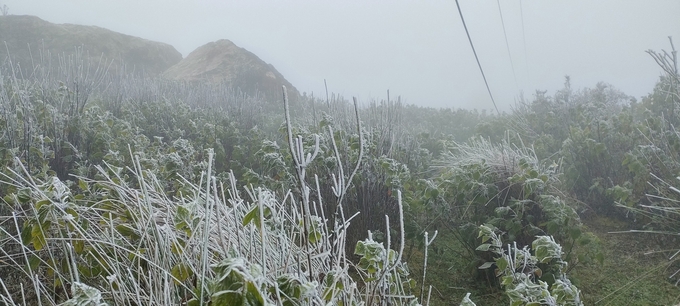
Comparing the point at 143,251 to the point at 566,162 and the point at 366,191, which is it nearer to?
the point at 366,191

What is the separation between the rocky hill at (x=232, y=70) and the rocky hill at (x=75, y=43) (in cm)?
145

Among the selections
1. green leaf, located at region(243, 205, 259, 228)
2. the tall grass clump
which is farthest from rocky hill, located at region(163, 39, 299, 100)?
green leaf, located at region(243, 205, 259, 228)

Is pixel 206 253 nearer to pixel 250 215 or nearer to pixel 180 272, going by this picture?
pixel 250 215

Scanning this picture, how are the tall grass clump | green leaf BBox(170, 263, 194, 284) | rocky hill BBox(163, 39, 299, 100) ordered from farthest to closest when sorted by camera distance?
rocky hill BBox(163, 39, 299, 100), green leaf BBox(170, 263, 194, 284), the tall grass clump

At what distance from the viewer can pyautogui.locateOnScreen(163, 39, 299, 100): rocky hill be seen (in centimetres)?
1171

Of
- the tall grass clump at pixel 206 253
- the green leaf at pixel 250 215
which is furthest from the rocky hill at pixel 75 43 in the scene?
the green leaf at pixel 250 215

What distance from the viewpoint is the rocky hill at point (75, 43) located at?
1177cm

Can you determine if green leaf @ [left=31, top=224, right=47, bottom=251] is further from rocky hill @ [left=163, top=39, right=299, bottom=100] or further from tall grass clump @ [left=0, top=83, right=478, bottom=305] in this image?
rocky hill @ [left=163, top=39, right=299, bottom=100]

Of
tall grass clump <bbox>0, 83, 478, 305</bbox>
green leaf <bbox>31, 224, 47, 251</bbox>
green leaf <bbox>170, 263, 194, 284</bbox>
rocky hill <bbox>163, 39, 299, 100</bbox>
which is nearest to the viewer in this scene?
tall grass clump <bbox>0, 83, 478, 305</bbox>

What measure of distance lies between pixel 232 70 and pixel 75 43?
4502 millimetres

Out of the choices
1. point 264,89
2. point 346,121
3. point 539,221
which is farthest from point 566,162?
point 264,89

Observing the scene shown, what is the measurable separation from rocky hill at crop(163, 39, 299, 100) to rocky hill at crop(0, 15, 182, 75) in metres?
1.45

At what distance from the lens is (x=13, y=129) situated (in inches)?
103

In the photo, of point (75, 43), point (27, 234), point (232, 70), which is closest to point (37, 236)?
point (27, 234)
